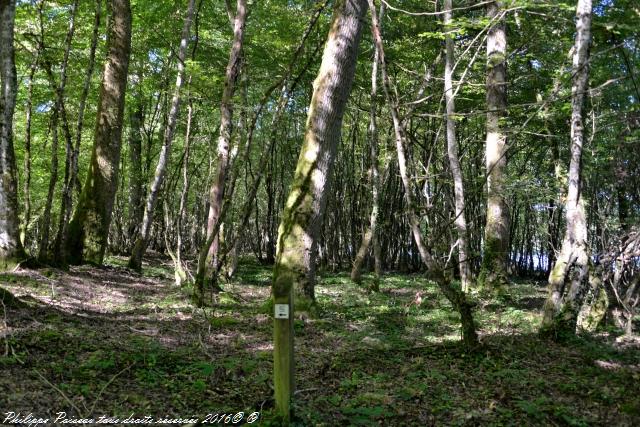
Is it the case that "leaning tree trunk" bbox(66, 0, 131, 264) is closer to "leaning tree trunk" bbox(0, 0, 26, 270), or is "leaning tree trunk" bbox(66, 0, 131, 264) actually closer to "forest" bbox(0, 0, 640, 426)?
"forest" bbox(0, 0, 640, 426)

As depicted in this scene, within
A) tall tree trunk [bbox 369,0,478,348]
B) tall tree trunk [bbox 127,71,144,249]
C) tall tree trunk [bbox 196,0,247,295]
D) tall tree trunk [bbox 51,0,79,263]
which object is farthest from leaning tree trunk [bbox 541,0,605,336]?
tall tree trunk [bbox 127,71,144,249]

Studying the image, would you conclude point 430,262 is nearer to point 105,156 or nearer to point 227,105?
point 227,105

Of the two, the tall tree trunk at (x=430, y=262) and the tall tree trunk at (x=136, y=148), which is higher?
the tall tree trunk at (x=136, y=148)

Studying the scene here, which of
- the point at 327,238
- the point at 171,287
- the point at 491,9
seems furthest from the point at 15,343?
the point at 327,238

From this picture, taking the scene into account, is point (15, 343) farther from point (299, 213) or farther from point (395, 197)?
point (395, 197)

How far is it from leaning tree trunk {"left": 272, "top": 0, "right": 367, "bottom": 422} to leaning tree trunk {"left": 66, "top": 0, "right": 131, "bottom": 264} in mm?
5938

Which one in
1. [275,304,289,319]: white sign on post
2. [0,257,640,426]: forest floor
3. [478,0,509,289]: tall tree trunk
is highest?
[478,0,509,289]: tall tree trunk

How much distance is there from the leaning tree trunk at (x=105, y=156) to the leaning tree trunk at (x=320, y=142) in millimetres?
5938

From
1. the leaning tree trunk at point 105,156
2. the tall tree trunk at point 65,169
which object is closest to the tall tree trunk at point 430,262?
the tall tree trunk at point 65,169

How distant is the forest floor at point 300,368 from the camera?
388cm

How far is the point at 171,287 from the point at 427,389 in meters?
7.52

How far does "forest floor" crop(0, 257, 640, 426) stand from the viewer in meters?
3.88

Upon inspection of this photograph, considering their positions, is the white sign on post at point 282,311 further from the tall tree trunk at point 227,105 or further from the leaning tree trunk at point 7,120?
the leaning tree trunk at point 7,120

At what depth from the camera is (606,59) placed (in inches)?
428
